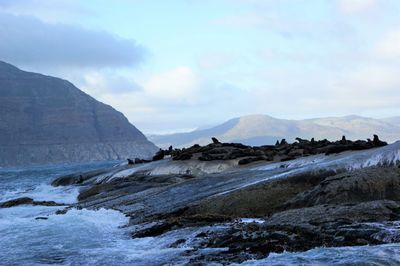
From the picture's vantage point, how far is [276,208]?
13578 mm

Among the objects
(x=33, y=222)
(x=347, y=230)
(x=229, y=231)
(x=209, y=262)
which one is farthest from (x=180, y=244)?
(x=33, y=222)

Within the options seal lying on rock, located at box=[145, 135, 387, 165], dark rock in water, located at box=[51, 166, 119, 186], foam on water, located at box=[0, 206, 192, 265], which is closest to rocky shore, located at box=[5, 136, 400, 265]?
seal lying on rock, located at box=[145, 135, 387, 165]

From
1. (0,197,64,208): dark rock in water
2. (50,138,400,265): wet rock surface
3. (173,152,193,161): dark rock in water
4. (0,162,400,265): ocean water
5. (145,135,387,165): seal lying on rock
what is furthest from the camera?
(173,152,193,161): dark rock in water

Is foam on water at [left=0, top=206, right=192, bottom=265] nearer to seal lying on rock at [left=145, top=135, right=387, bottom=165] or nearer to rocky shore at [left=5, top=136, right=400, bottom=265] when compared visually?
rocky shore at [left=5, top=136, right=400, bottom=265]

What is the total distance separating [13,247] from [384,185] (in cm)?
870

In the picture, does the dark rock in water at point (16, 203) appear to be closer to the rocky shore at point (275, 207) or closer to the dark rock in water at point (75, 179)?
the rocky shore at point (275, 207)

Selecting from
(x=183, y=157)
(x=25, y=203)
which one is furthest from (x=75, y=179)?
(x=25, y=203)

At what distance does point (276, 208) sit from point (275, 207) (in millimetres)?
103

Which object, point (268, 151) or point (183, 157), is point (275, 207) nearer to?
point (268, 151)

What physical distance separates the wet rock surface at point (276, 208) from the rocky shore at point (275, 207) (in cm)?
2

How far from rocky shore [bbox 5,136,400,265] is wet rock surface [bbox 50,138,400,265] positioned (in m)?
0.02

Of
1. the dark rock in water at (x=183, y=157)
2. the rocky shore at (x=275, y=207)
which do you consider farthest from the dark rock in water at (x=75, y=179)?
the rocky shore at (x=275, y=207)

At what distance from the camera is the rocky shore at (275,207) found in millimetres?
8797

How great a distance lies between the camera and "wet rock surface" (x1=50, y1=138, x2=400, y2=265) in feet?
28.8
